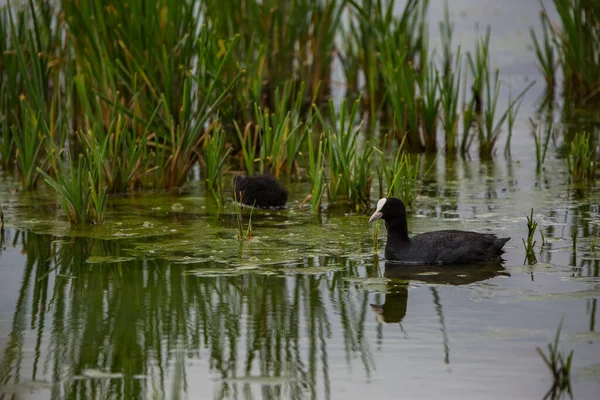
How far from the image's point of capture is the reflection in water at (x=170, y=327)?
4.96 m

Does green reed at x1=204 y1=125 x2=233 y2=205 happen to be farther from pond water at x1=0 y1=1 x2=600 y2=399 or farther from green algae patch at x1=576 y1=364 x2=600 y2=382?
green algae patch at x1=576 y1=364 x2=600 y2=382

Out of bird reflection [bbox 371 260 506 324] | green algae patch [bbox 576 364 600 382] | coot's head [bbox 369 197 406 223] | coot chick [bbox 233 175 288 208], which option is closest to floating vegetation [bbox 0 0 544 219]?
coot chick [bbox 233 175 288 208]

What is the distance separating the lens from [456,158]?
1135cm

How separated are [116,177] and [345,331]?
4.49m

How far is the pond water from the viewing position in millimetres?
4941

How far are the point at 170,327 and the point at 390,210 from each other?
214cm

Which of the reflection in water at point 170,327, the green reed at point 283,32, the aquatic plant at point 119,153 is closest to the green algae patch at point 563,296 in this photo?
the reflection in water at point 170,327

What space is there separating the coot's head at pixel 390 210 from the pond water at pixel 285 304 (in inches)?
11.3

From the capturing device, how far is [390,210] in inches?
289

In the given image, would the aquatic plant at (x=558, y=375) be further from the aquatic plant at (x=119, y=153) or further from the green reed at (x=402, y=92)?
the green reed at (x=402, y=92)

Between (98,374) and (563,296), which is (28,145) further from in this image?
(563,296)

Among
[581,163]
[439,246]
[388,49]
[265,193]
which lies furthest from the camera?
[388,49]

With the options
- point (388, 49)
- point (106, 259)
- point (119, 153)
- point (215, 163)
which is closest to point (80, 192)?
point (106, 259)

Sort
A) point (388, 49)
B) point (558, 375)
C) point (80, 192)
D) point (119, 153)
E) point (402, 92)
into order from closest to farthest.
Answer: point (558, 375) → point (80, 192) → point (119, 153) → point (402, 92) → point (388, 49)
